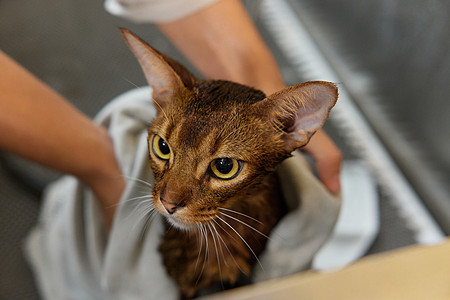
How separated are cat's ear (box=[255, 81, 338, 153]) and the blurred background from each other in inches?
6.9

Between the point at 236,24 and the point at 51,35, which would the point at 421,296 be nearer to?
the point at 236,24

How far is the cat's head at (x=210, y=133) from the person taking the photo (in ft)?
1.27

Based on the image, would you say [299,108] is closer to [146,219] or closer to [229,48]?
[229,48]

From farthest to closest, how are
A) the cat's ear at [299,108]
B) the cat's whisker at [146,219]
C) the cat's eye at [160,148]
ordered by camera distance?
the cat's whisker at [146,219], the cat's eye at [160,148], the cat's ear at [299,108]

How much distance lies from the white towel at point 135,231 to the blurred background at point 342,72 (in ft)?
0.21

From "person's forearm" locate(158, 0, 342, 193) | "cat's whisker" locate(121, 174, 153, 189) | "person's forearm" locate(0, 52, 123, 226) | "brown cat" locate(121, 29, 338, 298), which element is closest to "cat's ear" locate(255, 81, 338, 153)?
"brown cat" locate(121, 29, 338, 298)

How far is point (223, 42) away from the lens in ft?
1.80

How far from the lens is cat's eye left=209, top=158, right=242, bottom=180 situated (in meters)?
0.42

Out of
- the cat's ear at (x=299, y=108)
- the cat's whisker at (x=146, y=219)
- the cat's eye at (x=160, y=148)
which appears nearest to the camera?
the cat's ear at (x=299, y=108)

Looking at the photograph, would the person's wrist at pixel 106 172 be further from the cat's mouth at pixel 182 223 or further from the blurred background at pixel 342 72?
the cat's mouth at pixel 182 223

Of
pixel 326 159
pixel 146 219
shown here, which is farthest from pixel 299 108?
pixel 146 219

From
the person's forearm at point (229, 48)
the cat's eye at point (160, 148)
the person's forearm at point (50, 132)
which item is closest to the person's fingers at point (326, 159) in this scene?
the person's forearm at point (229, 48)

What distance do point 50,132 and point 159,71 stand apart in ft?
0.87

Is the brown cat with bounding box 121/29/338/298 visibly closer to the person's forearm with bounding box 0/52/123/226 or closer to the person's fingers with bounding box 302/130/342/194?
the person's fingers with bounding box 302/130/342/194
